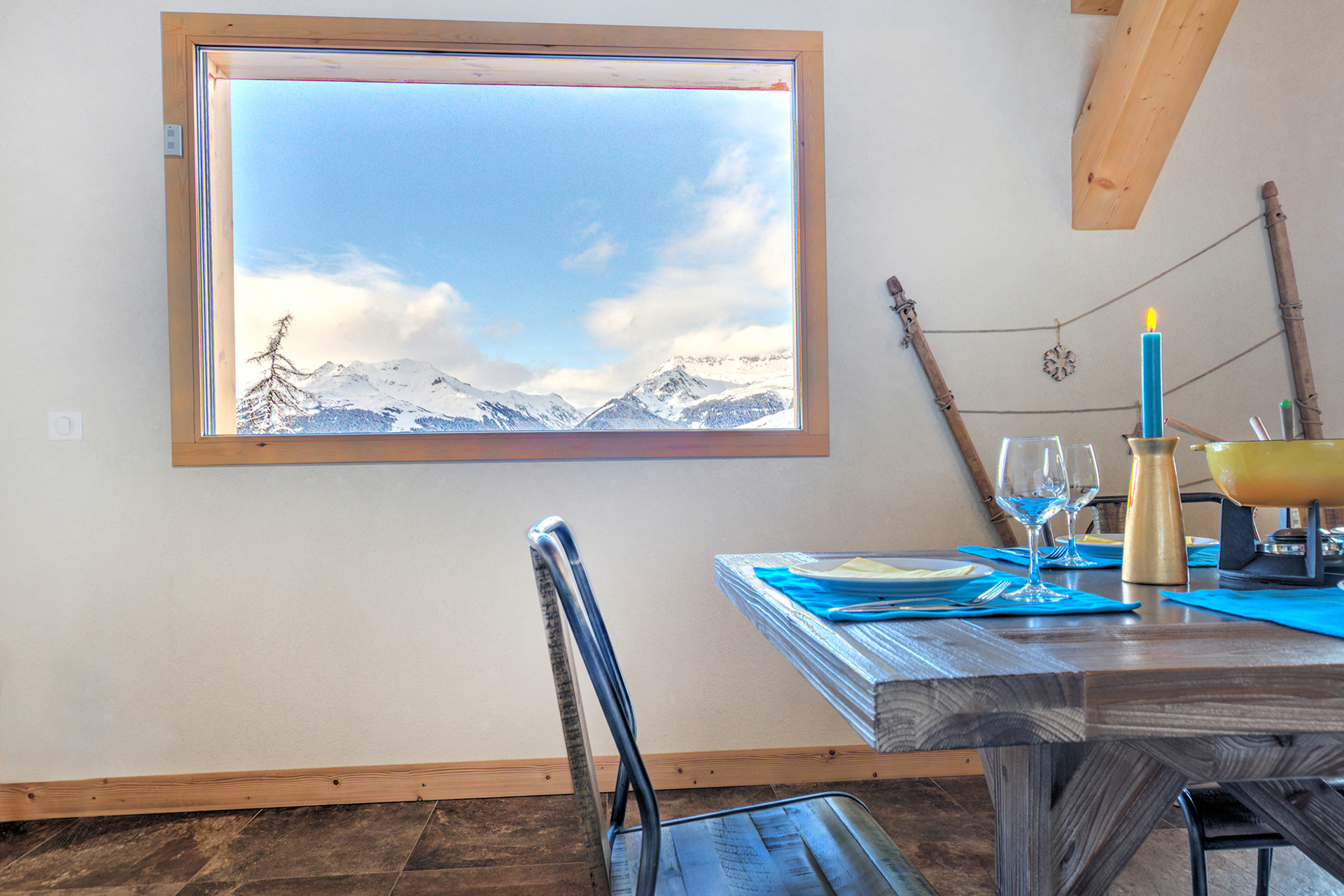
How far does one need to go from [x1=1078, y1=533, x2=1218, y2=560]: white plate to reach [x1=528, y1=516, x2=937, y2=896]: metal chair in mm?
592

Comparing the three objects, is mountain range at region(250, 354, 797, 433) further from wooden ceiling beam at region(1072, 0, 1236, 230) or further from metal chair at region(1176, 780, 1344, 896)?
metal chair at region(1176, 780, 1344, 896)

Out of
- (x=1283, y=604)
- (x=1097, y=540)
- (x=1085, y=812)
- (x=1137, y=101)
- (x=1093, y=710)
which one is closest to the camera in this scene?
(x=1093, y=710)

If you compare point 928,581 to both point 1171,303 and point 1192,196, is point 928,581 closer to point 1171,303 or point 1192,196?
point 1171,303

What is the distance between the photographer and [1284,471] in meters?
0.93

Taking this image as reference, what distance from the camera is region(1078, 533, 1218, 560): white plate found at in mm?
1264

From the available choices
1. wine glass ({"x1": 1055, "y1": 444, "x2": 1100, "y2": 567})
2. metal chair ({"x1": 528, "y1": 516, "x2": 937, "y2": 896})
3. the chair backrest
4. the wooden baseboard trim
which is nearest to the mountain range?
the wooden baseboard trim

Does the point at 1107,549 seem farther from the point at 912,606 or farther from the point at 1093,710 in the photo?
the point at 1093,710

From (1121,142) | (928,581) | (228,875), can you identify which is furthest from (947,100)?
(228,875)

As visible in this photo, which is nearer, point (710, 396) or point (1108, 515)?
point (1108, 515)

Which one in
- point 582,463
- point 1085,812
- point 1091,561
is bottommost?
point 1085,812

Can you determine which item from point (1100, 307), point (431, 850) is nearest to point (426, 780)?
point (431, 850)

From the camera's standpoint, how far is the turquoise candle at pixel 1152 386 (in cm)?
102

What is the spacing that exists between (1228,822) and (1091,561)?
0.39m

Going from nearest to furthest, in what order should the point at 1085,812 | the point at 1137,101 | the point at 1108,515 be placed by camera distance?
the point at 1085,812 → the point at 1108,515 → the point at 1137,101
